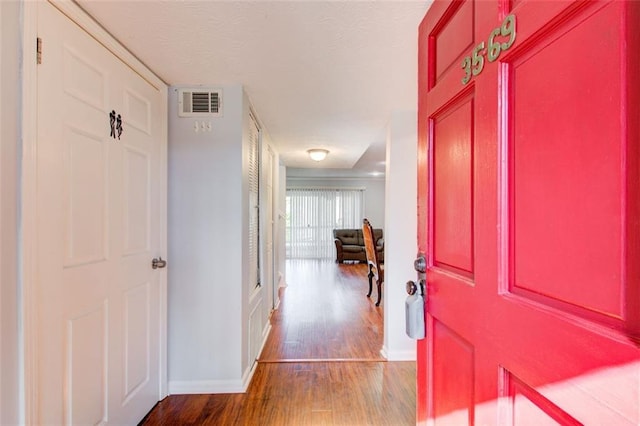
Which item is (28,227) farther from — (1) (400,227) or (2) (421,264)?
(1) (400,227)

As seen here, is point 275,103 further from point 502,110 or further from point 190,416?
point 190,416

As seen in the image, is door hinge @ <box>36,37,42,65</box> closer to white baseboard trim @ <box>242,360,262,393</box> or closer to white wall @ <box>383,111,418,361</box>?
white baseboard trim @ <box>242,360,262,393</box>

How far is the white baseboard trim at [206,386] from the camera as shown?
2.09 metres

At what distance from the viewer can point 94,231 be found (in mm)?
1396

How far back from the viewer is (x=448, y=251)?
97cm

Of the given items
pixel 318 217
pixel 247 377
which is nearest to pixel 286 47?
pixel 247 377

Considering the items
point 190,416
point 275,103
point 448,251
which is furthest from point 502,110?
point 190,416

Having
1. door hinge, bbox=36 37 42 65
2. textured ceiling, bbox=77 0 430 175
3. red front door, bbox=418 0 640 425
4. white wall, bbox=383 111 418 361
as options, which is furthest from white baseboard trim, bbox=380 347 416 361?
door hinge, bbox=36 37 42 65

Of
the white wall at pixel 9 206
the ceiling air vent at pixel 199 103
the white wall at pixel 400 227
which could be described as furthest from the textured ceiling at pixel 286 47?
the white wall at pixel 9 206

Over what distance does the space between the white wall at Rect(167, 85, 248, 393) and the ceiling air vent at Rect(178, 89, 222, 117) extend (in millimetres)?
39

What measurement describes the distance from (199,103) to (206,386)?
190cm

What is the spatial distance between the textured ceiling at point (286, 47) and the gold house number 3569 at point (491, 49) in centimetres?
65

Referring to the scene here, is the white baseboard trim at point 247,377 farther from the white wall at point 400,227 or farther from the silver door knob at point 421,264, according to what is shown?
the silver door knob at point 421,264

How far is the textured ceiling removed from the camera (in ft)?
4.37
